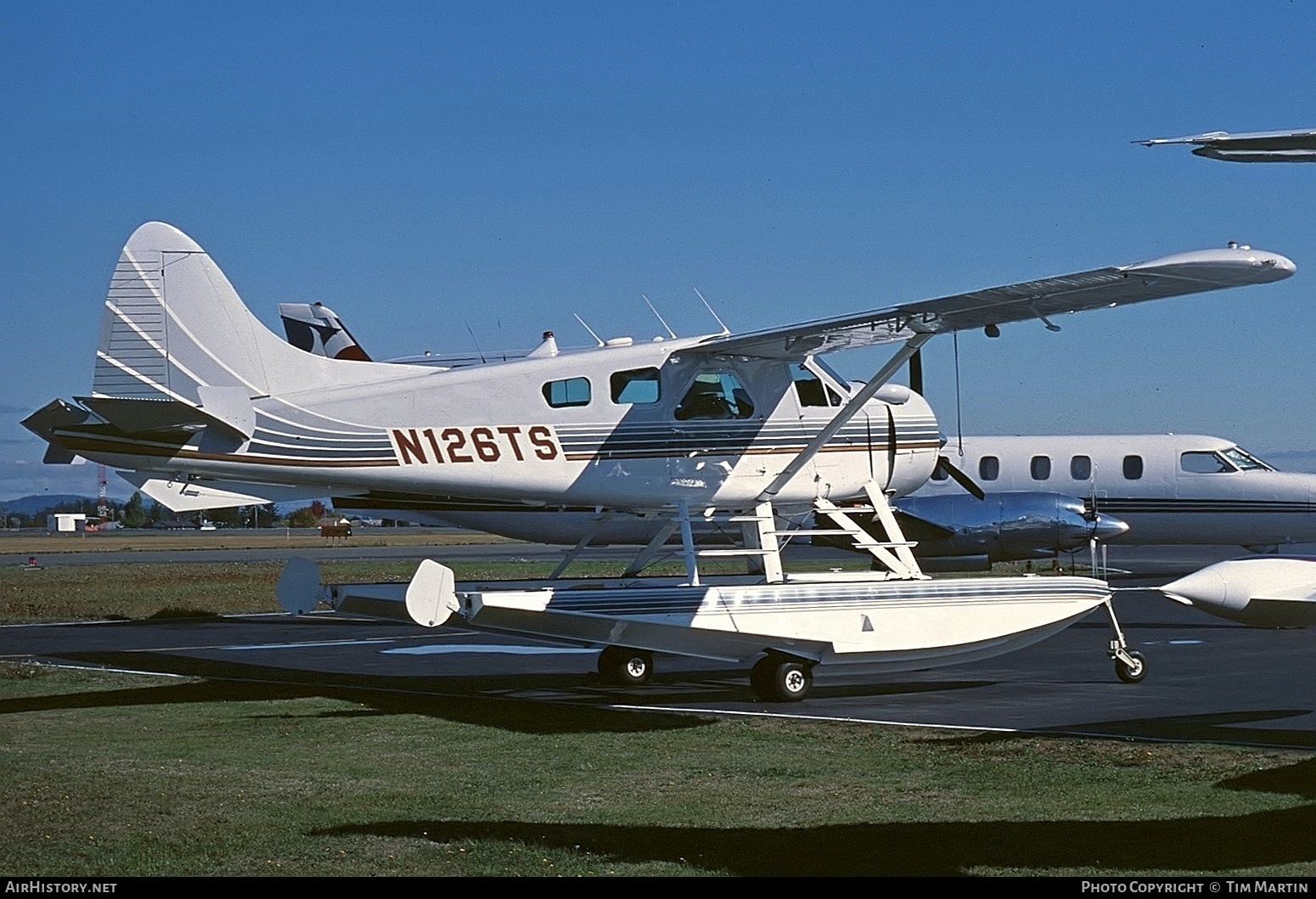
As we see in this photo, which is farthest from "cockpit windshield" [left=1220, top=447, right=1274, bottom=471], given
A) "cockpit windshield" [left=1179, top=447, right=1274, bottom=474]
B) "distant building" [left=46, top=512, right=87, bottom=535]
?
"distant building" [left=46, top=512, right=87, bottom=535]

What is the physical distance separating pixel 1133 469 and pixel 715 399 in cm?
2274

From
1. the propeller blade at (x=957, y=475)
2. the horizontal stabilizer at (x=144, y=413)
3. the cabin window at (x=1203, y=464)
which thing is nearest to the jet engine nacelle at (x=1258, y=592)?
the propeller blade at (x=957, y=475)

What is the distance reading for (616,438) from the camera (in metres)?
16.1

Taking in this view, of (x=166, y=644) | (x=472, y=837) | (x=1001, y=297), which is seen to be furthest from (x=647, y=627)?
(x=166, y=644)

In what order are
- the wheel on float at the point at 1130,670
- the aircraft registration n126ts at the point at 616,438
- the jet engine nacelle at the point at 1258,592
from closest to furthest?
the jet engine nacelle at the point at 1258,592 < the aircraft registration n126ts at the point at 616,438 < the wheel on float at the point at 1130,670

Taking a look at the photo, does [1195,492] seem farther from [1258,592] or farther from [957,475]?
[1258,592]

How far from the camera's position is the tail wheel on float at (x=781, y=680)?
15.4m

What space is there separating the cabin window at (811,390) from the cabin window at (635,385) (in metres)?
1.80

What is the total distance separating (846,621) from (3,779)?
8255mm

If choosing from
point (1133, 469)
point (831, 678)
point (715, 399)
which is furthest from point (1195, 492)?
point (715, 399)

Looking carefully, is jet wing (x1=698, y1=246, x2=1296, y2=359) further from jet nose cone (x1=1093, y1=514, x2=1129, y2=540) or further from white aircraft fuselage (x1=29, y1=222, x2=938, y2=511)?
jet nose cone (x1=1093, y1=514, x2=1129, y2=540)

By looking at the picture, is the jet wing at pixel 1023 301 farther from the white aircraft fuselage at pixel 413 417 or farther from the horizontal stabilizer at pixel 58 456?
the horizontal stabilizer at pixel 58 456

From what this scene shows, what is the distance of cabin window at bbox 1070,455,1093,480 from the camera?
37312 millimetres

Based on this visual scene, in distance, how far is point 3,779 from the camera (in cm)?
1077
